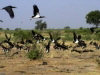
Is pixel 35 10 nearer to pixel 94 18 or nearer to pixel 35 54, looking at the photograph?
pixel 35 54

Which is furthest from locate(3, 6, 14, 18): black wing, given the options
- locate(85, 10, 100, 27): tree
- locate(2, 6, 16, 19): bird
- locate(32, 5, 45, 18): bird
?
locate(85, 10, 100, 27): tree

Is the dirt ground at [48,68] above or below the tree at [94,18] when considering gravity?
below

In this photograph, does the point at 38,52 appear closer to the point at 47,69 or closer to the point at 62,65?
the point at 62,65

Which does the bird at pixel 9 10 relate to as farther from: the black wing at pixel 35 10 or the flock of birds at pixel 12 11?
the black wing at pixel 35 10

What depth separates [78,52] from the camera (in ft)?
67.4

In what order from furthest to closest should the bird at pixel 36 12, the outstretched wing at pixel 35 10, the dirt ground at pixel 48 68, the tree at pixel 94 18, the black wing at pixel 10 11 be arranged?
the tree at pixel 94 18, the outstretched wing at pixel 35 10, the bird at pixel 36 12, the black wing at pixel 10 11, the dirt ground at pixel 48 68

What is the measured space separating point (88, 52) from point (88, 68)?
7.20m

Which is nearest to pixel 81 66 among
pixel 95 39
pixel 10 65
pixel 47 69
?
pixel 47 69

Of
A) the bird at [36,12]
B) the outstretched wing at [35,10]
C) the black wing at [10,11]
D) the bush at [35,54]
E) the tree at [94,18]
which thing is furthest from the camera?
the tree at [94,18]

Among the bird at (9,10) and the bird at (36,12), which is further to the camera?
the bird at (36,12)

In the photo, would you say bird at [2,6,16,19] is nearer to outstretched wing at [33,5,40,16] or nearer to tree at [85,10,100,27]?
outstretched wing at [33,5,40,16]

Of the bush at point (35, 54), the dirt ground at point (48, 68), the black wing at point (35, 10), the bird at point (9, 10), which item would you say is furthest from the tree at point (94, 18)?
the bird at point (9, 10)

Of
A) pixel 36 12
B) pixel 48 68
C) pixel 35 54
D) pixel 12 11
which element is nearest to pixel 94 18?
pixel 35 54

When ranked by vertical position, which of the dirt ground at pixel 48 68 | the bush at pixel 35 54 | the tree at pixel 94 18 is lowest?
the dirt ground at pixel 48 68
